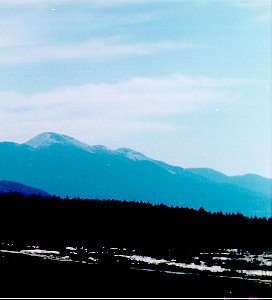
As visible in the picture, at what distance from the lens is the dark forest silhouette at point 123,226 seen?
2180 inches

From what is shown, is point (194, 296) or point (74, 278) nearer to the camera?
point (194, 296)

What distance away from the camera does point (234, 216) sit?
83312 millimetres

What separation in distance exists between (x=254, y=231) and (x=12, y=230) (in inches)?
1389

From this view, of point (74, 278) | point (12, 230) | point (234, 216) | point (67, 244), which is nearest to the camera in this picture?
point (74, 278)

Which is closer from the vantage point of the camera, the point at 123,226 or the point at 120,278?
the point at 120,278

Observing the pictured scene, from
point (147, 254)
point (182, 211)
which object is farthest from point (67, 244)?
point (182, 211)

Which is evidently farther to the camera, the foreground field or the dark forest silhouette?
the dark forest silhouette

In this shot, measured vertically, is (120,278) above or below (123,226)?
below

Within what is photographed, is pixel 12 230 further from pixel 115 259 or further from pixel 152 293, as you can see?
pixel 152 293

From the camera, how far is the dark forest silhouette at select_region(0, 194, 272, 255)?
55.4 meters

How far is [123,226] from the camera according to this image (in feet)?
244

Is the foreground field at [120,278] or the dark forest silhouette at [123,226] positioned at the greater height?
the dark forest silhouette at [123,226]

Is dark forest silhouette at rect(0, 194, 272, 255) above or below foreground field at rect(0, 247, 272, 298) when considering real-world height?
above

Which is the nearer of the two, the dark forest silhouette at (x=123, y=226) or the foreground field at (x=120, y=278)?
the foreground field at (x=120, y=278)
